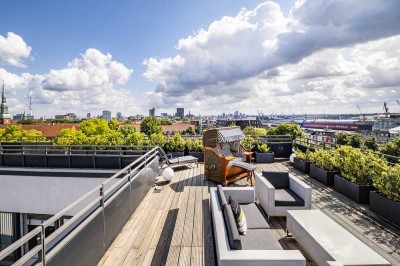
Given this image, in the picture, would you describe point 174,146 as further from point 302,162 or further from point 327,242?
point 327,242

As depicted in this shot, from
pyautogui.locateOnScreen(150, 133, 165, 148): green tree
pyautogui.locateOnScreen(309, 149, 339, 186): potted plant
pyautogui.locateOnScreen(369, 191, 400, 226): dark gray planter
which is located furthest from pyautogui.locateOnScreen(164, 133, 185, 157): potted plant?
pyautogui.locateOnScreen(369, 191, 400, 226): dark gray planter

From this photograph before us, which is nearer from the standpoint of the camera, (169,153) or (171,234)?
(171,234)

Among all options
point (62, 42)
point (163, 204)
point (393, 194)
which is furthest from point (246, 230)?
point (62, 42)

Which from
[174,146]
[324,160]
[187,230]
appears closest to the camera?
[187,230]

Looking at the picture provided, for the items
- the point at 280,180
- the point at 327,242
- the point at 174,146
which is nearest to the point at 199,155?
the point at 174,146

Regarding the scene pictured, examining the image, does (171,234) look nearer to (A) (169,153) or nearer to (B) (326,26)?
(A) (169,153)

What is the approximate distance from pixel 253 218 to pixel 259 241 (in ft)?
2.45

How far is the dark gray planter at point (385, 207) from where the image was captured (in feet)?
15.4

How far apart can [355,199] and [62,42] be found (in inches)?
746

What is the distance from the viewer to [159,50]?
55.7ft

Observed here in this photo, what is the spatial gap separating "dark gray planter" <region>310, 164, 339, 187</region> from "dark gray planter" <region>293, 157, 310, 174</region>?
2.03 ft

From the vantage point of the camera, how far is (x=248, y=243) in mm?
3311

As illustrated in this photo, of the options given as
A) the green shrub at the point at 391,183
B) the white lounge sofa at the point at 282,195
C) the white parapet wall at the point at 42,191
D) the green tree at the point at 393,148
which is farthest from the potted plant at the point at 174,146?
the green tree at the point at 393,148

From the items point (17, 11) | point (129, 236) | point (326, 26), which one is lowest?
point (129, 236)
